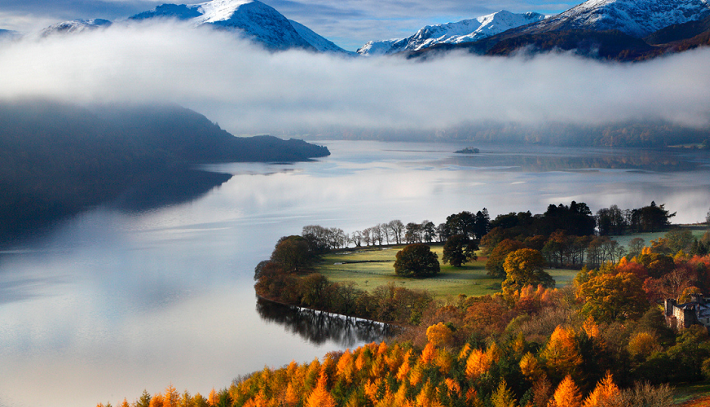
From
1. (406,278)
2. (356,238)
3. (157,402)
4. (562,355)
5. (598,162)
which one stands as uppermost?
(598,162)

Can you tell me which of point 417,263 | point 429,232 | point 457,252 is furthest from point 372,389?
point 429,232

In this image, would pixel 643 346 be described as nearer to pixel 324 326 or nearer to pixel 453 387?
pixel 453 387

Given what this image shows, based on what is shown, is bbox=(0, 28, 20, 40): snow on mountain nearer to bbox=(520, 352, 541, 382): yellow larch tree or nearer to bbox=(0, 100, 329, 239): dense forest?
bbox=(0, 100, 329, 239): dense forest

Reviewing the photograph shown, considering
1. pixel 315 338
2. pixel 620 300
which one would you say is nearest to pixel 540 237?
pixel 620 300

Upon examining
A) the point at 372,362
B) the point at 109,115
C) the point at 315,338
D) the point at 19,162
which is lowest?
the point at 315,338

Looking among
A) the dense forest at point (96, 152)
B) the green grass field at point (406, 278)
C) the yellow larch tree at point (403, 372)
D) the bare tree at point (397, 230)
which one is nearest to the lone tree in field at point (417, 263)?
the green grass field at point (406, 278)

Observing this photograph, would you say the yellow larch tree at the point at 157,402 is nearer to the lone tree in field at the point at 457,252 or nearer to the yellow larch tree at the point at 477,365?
the yellow larch tree at the point at 477,365

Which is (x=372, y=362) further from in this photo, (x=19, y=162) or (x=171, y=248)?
(x=19, y=162)

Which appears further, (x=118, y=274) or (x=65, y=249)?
(x=65, y=249)
